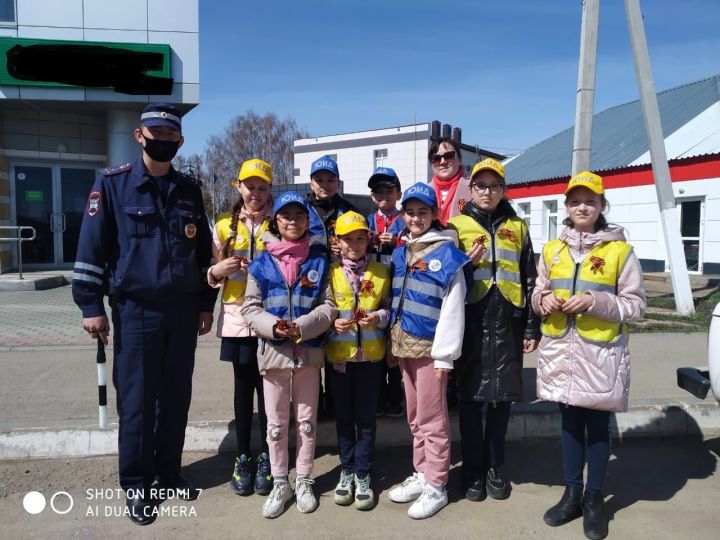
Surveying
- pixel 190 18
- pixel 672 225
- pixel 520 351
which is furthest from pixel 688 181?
pixel 520 351

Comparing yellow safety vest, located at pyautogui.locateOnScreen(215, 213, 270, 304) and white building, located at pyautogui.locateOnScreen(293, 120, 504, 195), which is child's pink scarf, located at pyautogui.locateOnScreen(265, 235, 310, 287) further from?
white building, located at pyautogui.locateOnScreen(293, 120, 504, 195)

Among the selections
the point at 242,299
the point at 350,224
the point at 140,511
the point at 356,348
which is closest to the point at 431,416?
the point at 356,348

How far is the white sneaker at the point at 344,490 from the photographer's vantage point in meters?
3.52

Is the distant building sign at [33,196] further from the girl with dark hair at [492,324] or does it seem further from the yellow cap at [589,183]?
the yellow cap at [589,183]

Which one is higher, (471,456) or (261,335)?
(261,335)

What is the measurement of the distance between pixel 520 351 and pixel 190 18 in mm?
12372

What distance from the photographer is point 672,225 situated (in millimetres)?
10148

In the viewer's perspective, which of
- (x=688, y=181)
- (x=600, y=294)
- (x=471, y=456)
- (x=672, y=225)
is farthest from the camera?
(x=688, y=181)

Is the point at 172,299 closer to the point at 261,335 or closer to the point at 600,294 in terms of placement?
the point at 261,335

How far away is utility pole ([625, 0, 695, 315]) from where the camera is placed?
33.2 feet

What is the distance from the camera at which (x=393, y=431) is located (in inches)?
180

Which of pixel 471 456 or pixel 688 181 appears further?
pixel 688 181

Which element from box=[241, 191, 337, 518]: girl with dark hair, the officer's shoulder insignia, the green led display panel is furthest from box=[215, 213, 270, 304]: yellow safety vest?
the green led display panel

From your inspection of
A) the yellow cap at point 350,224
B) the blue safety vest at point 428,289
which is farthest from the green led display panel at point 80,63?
the blue safety vest at point 428,289
